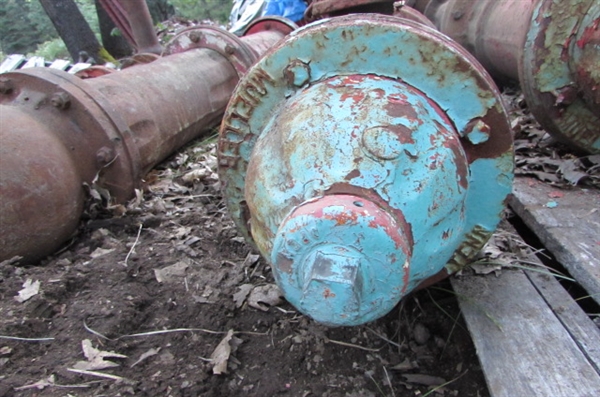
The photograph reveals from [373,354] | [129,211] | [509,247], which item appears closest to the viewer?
[373,354]

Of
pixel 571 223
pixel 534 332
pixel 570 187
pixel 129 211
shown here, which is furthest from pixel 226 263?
pixel 570 187

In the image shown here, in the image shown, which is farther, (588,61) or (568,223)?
(588,61)

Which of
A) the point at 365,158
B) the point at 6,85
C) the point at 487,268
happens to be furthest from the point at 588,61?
the point at 6,85

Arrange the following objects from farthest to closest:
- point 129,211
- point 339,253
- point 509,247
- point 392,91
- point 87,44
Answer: point 87,44 → point 129,211 → point 509,247 → point 392,91 → point 339,253

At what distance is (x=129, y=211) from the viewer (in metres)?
2.39

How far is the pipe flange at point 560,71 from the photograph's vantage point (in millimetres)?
1990

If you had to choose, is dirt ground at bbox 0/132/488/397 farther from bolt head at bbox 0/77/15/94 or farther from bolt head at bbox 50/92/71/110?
bolt head at bbox 0/77/15/94

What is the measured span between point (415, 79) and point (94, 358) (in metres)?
1.24

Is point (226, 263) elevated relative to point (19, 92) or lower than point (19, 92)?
lower

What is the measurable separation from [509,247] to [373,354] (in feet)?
2.18

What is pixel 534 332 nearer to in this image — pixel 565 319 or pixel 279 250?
pixel 565 319

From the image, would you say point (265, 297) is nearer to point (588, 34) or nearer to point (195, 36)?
point (588, 34)

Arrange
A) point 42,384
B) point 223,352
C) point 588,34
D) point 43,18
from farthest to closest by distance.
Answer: point 43,18 → point 588,34 → point 223,352 → point 42,384

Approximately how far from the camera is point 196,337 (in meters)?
1.64
